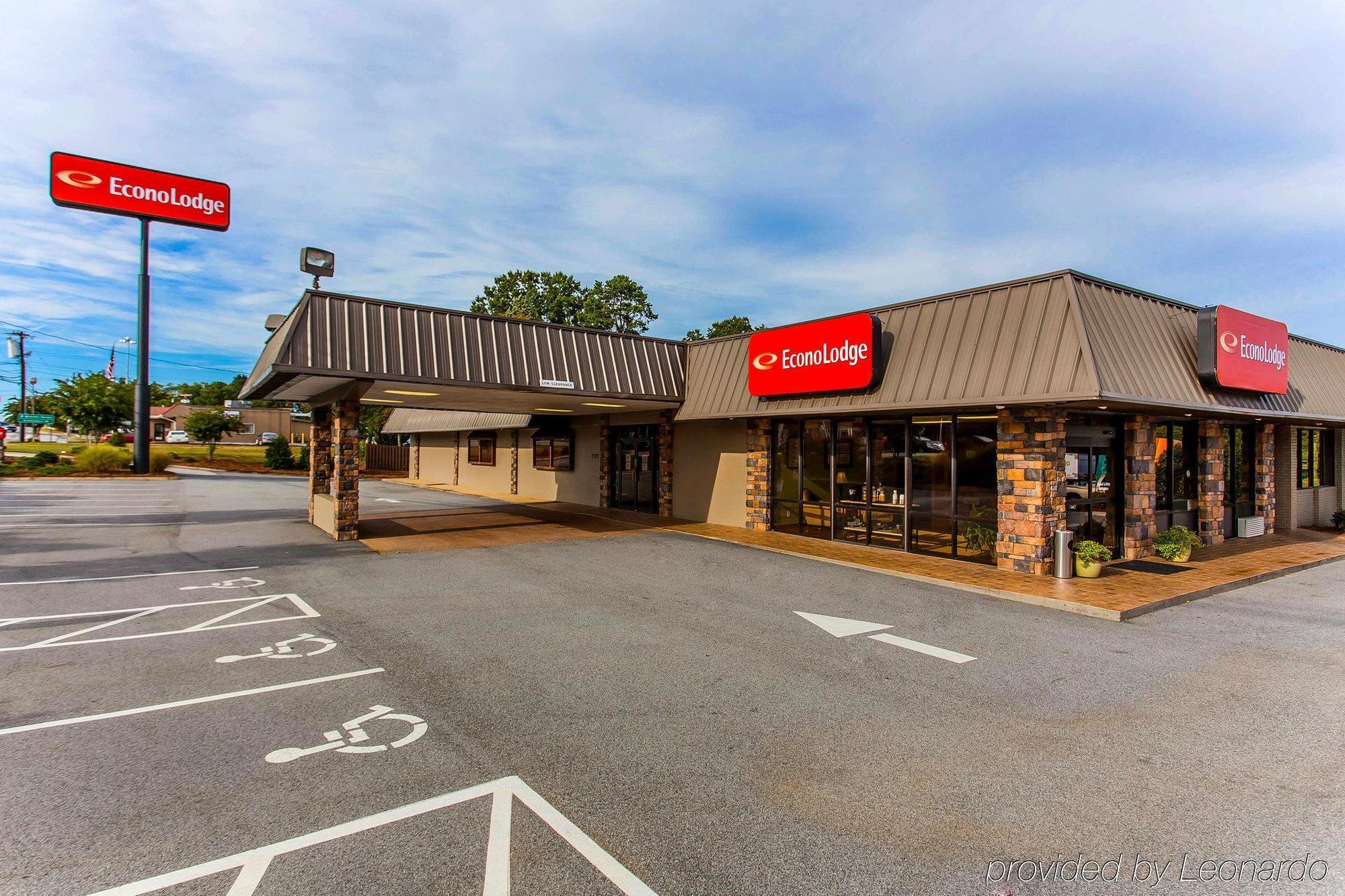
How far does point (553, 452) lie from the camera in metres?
23.9

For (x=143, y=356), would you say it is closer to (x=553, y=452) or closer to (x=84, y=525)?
(x=84, y=525)

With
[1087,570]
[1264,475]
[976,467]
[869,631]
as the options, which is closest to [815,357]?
[976,467]

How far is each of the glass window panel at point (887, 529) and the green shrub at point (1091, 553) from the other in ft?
10.3

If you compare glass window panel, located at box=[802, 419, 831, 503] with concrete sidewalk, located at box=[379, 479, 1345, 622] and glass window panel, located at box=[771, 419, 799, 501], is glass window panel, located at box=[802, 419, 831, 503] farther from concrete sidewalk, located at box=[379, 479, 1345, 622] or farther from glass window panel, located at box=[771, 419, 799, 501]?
concrete sidewalk, located at box=[379, 479, 1345, 622]

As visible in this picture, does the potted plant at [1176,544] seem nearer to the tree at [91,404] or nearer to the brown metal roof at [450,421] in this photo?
the brown metal roof at [450,421]

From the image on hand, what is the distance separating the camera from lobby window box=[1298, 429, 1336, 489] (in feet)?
54.3

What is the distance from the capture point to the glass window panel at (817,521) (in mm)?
14367

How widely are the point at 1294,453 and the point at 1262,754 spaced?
54.3 ft

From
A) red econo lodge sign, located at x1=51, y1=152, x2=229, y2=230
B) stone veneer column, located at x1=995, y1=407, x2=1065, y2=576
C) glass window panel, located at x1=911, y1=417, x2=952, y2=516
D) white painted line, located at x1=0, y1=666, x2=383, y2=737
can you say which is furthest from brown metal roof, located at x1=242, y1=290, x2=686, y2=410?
red econo lodge sign, located at x1=51, y1=152, x2=229, y2=230

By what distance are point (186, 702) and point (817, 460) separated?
11.9 meters

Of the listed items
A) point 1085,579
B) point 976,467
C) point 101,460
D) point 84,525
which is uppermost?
point 976,467

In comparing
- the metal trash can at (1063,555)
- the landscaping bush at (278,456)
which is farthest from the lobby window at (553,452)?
the landscaping bush at (278,456)

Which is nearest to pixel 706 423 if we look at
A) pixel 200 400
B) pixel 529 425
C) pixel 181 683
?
pixel 529 425

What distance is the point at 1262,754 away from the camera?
14.8 ft
